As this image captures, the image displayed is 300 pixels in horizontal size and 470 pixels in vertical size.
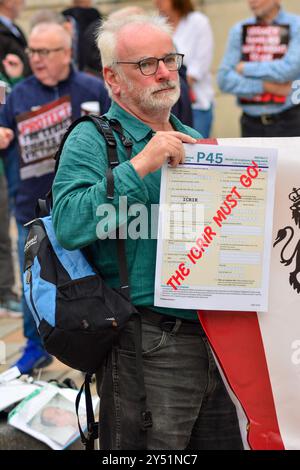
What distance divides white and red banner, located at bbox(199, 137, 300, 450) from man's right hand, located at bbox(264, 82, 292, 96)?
10.8 ft

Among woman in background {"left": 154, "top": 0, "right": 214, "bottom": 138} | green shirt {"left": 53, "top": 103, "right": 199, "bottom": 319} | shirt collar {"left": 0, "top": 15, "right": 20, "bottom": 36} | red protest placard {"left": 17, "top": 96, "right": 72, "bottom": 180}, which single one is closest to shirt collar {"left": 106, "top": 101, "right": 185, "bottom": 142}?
green shirt {"left": 53, "top": 103, "right": 199, "bottom": 319}

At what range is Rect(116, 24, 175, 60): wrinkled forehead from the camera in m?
2.82

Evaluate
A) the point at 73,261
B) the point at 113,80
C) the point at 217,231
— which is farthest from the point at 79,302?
the point at 113,80

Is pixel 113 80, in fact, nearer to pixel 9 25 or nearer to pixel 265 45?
pixel 265 45

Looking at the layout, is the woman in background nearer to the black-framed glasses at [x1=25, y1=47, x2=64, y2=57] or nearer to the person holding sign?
the person holding sign

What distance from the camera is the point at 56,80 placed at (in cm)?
504

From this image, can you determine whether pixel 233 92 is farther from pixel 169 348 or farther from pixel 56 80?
pixel 169 348

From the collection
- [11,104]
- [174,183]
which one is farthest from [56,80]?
[174,183]

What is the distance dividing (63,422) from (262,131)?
2.95m

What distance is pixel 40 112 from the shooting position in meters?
4.79

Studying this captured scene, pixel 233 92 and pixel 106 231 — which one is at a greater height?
pixel 233 92

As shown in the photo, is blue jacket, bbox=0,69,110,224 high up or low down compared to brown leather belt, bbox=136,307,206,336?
up

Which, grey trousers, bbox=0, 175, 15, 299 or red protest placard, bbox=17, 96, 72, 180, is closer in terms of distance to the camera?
red protest placard, bbox=17, 96, 72, 180

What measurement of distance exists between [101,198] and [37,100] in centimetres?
→ 260
